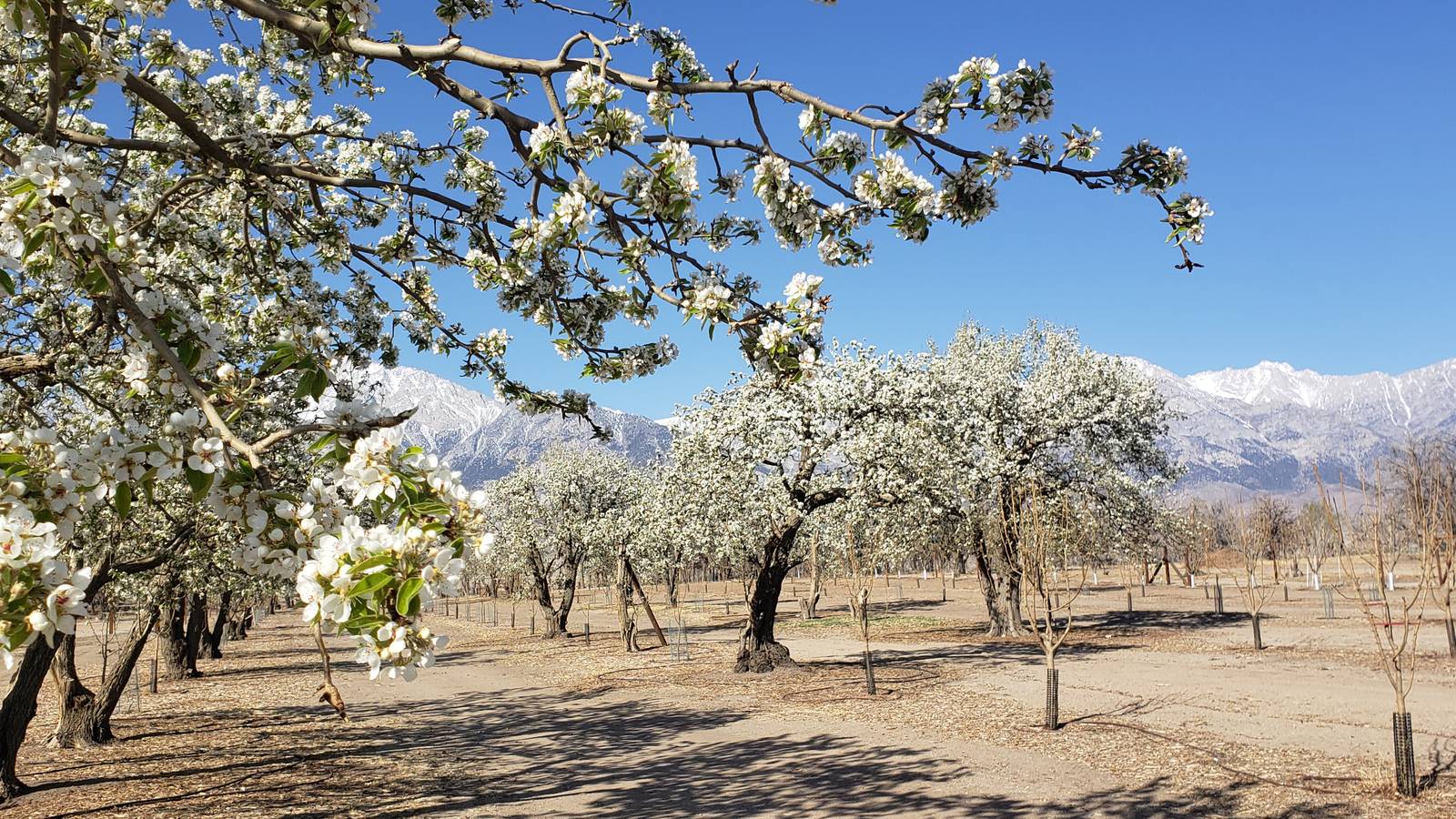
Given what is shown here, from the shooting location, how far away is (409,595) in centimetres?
206

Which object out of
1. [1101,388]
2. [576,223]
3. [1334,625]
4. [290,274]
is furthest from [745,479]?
[1334,625]

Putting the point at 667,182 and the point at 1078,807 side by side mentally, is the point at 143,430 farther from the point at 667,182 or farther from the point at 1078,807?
the point at 1078,807

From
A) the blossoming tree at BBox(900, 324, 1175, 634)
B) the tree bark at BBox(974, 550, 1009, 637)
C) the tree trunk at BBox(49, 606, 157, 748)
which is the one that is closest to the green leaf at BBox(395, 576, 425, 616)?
the tree trunk at BBox(49, 606, 157, 748)

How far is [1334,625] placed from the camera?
29406 millimetres

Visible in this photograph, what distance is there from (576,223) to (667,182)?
45cm

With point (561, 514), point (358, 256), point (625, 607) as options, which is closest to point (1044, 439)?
point (625, 607)

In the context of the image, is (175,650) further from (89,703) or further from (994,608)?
(994,608)

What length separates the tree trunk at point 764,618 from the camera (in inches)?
844

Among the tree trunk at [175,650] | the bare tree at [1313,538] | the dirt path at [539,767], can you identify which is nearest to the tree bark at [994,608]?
the dirt path at [539,767]

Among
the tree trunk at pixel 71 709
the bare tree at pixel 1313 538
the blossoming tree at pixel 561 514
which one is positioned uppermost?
the blossoming tree at pixel 561 514

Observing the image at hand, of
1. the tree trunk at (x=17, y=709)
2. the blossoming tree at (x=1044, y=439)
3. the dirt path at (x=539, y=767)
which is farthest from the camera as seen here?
the blossoming tree at (x=1044, y=439)

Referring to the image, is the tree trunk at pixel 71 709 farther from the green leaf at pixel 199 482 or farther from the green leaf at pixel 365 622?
the green leaf at pixel 365 622

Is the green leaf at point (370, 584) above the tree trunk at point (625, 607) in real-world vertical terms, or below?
above

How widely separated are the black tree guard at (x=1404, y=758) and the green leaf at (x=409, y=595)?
38.1 feet
